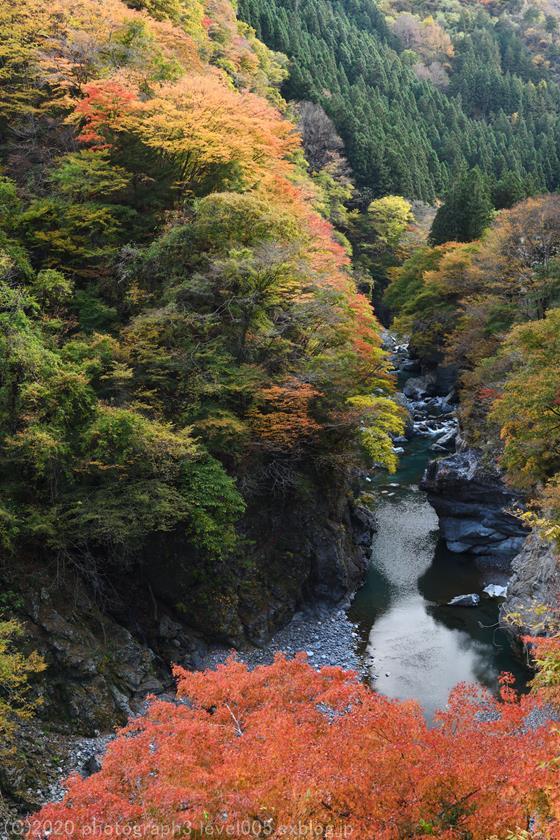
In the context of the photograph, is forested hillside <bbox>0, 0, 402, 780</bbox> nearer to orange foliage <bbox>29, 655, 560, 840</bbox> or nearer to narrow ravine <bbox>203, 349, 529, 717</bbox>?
narrow ravine <bbox>203, 349, 529, 717</bbox>

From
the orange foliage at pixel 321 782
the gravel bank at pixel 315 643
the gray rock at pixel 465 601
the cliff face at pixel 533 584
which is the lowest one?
the gravel bank at pixel 315 643

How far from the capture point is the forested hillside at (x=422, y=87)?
60.1 m

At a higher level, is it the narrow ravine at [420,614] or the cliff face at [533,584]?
the cliff face at [533,584]

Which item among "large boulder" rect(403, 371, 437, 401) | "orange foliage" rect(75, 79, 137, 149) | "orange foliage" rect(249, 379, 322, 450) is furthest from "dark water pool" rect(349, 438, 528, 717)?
"orange foliage" rect(75, 79, 137, 149)

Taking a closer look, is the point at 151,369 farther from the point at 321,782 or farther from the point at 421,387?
the point at 421,387

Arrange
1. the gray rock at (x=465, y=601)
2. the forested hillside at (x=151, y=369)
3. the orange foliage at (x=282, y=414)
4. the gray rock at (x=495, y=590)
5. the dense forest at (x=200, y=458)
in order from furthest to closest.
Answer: the gray rock at (x=495, y=590), the gray rock at (x=465, y=601), the orange foliage at (x=282, y=414), the forested hillside at (x=151, y=369), the dense forest at (x=200, y=458)

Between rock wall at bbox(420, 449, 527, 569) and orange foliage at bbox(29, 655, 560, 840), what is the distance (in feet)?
53.4

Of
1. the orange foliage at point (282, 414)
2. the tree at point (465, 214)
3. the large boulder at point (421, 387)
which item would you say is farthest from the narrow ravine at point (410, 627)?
the tree at point (465, 214)

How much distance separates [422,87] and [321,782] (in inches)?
3541

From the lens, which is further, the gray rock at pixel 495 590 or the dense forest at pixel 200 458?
the gray rock at pixel 495 590

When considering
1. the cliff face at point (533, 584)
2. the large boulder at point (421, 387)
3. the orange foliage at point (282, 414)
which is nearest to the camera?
the cliff face at point (533, 584)

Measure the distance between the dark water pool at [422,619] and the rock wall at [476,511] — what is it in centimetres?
67

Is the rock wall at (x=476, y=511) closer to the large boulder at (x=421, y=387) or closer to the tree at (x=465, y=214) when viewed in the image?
the large boulder at (x=421, y=387)

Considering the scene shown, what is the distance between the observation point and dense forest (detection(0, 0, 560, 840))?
24.4ft
